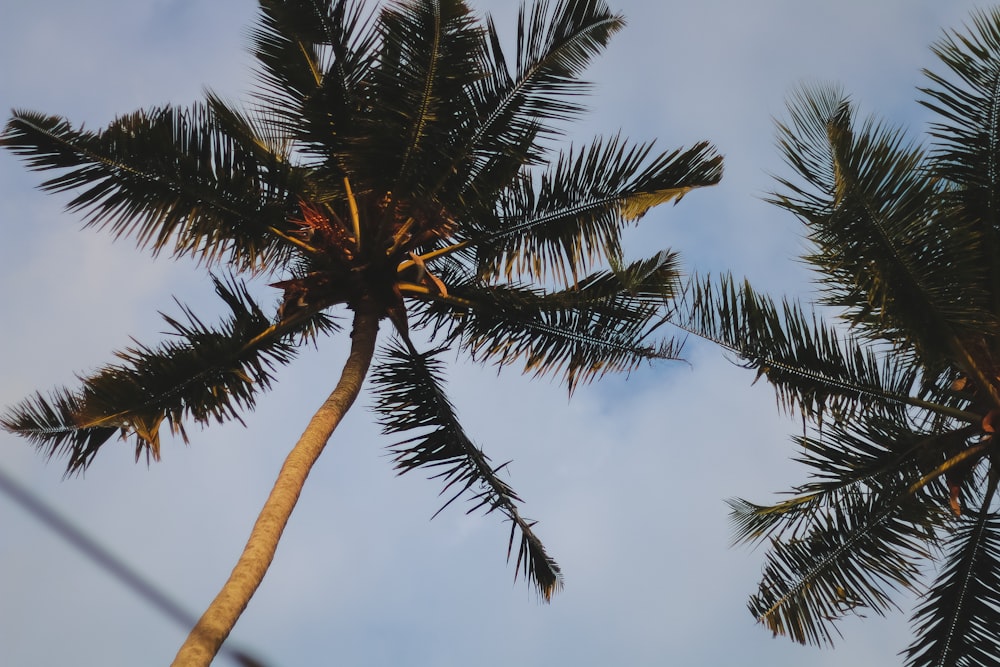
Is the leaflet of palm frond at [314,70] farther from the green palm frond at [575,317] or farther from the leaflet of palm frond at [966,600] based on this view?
the leaflet of palm frond at [966,600]

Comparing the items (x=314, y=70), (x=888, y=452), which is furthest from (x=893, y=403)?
(x=314, y=70)

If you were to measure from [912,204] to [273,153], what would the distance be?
605cm

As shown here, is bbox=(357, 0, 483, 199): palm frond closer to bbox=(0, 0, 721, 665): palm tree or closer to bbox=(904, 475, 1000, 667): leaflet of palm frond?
bbox=(0, 0, 721, 665): palm tree

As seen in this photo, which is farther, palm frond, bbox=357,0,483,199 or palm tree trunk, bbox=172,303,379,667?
palm frond, bbox=357,0,483,199

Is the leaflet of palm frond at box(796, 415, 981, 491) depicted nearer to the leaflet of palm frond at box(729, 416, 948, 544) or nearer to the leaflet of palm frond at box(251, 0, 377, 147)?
the leaflet of palm frond at box(729, 416, 948, 544)

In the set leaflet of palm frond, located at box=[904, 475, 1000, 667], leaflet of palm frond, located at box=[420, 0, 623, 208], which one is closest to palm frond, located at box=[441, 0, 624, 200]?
leaflet of palm frond, located at box=[420, 0, 623, 208]

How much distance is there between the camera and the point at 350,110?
10.1m

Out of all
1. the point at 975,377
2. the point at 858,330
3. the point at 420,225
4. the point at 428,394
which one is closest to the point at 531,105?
the point at 420,225

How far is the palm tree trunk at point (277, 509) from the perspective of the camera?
6207 mm

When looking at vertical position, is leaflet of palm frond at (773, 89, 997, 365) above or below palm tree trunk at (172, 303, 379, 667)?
above

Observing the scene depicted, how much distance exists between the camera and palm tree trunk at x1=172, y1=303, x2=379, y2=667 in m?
6.21

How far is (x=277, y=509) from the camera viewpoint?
7.62 m

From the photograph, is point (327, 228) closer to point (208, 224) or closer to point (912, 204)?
point (208, 224)

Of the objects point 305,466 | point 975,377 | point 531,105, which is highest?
point 531,105
